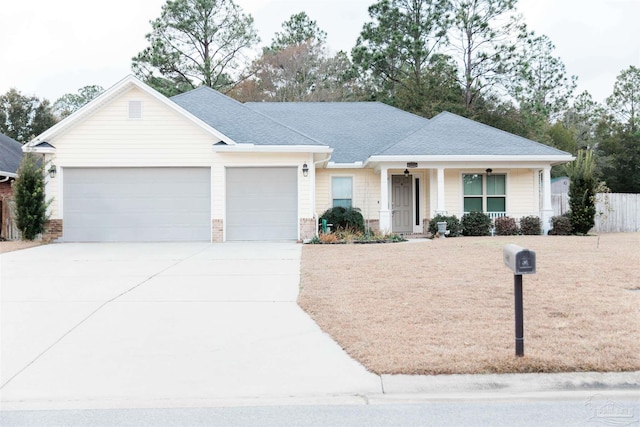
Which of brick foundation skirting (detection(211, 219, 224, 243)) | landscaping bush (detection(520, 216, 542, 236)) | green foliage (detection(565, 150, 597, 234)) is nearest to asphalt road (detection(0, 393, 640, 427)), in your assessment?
brick foundation skirting (detection(211, 219, 224, 243))

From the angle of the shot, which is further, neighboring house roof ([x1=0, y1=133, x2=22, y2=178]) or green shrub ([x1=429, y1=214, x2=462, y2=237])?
neighboring house roof ([x1=0, y1=133, x2=22, y2=178])

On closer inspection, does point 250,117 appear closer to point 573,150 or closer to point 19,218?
point 19,218

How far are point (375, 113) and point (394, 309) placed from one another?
18.1 meters

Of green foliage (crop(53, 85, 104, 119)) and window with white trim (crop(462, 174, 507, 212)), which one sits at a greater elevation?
green foliage (crop(53, 85, 104, 119))

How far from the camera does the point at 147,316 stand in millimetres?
6477

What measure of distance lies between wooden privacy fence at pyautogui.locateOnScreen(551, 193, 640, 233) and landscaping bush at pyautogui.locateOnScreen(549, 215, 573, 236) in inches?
135

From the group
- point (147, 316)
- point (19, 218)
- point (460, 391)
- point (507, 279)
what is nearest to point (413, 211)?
point (507, 279)

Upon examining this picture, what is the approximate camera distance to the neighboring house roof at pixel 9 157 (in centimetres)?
1931

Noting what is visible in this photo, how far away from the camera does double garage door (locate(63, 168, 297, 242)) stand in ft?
52.2

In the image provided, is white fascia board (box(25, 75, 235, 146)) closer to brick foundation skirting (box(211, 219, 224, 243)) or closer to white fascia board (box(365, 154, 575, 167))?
brick foundation skirting (box(211, 219, 224, 243))

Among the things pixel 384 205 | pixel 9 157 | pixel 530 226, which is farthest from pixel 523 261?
pixel 9 157

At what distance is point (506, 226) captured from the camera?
59.3ft

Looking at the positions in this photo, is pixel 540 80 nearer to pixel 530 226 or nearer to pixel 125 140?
pixel 530 226

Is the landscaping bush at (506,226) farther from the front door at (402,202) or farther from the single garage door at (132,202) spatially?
the single garage door at (132,202)
